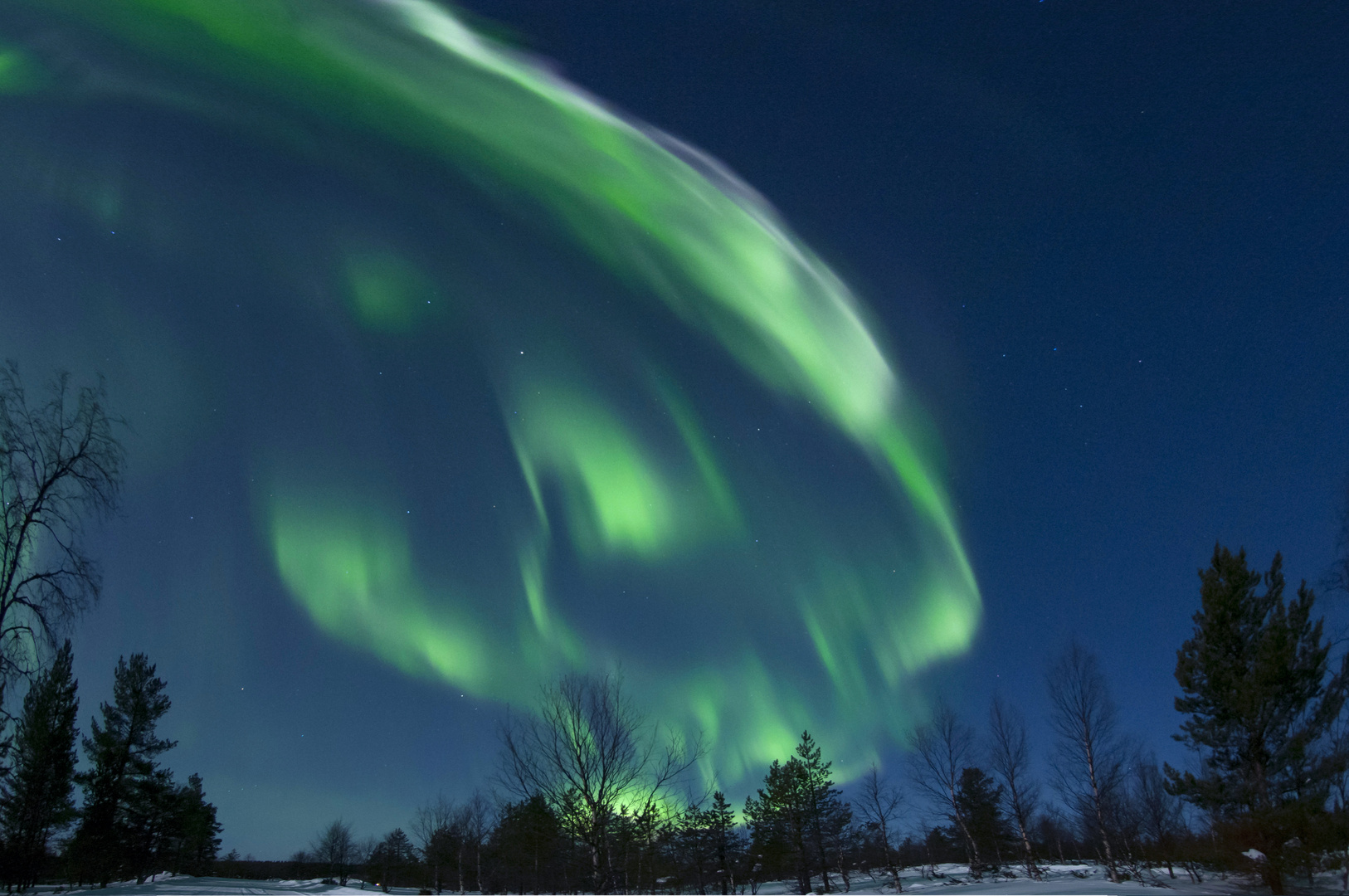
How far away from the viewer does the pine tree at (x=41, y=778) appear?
85.9 feet

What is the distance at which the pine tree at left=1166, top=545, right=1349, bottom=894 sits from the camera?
22.9 m

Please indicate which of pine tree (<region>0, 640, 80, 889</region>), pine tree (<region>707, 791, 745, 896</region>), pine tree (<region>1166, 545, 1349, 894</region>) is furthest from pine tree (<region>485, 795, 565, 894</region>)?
pine tree (<region>1166, 545, 1349, 894</region>)

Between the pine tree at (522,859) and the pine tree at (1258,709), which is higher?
the pine tree at (1258,709)

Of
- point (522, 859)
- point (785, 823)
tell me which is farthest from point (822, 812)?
point (522, 859)

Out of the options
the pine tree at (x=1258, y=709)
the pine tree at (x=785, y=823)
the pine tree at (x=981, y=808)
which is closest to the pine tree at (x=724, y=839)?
the pine tree at (x=785, y=823)

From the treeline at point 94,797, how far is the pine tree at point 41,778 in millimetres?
41

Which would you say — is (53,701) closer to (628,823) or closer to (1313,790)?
(628,823)

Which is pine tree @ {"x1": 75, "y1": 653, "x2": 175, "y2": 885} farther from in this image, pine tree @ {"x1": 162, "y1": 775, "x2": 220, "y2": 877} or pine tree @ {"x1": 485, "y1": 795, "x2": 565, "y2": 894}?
pine tree @ {"x1": 485, "y1": 795, "x2": 565, "y2": 894}

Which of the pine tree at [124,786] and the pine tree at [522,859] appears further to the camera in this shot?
the pine tree at [522,859]

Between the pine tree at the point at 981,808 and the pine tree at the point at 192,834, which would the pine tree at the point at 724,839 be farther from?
the pine tree at the point at 192,834

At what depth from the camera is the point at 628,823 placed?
108 feet

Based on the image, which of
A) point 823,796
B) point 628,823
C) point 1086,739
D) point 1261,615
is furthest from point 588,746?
point 823,796

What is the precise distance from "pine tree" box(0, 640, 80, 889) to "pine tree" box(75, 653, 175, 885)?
288 cm

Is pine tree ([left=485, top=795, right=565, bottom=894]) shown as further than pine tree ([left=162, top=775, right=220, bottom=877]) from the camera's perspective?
Yes
